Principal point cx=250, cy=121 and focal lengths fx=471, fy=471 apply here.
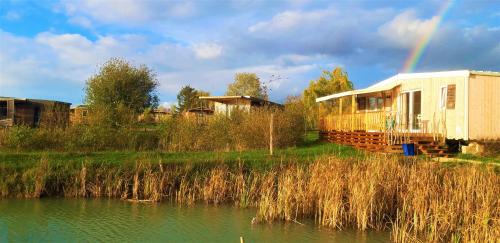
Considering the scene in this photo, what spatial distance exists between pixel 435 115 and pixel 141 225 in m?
14.3

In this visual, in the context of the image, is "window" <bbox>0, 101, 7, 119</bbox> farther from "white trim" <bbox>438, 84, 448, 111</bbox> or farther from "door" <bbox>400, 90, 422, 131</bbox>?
Result: "white trim" <bbox>438, 84, 448, 111</bbox>

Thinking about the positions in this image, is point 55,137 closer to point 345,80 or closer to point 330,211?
point 330,211

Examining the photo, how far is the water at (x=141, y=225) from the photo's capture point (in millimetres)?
9312

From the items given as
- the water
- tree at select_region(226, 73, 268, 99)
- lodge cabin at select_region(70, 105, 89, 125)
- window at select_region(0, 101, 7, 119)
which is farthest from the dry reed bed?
tree at select_region(226, 73, 268, 99)

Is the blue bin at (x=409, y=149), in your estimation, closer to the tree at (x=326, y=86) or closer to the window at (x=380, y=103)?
the window at (x=380, y=103)

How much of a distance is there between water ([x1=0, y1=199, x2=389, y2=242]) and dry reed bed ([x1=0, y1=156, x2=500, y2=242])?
420 mm

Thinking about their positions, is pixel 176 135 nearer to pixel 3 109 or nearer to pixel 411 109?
pixel 411 109

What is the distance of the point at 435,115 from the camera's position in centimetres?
2002

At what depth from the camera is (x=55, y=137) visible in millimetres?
20156

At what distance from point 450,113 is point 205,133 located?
10506 millimetres

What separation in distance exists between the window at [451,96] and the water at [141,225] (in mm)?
11616

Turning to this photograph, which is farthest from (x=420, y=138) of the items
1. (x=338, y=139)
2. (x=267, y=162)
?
(x=267, y=162)

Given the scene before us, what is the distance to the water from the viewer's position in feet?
30.6

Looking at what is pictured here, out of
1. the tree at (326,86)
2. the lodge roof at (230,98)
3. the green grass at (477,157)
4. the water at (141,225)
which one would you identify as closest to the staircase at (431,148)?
the green grass at (477,157)
